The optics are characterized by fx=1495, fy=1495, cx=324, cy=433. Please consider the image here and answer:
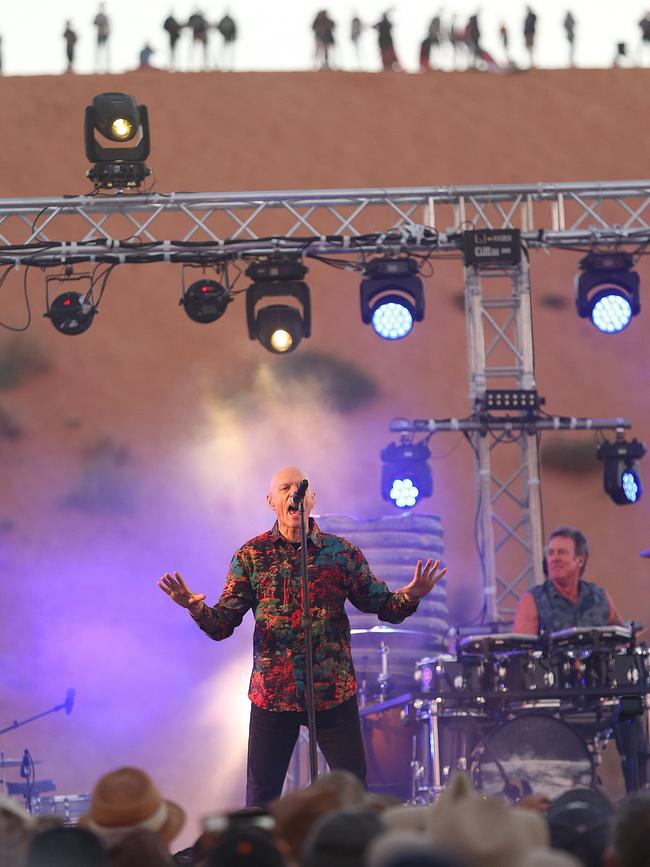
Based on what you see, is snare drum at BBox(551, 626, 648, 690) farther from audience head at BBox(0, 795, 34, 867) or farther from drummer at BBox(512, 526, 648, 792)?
audience head at BBox(0, 795, 34, 867)

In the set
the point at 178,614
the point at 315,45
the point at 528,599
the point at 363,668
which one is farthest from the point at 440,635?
the point at 315,45

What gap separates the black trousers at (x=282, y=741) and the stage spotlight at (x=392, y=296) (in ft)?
15.6

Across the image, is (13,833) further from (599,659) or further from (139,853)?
(599,659)

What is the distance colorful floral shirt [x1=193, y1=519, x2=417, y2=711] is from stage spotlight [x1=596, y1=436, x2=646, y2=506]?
5273 mm

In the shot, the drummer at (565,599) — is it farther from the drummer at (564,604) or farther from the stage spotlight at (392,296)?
the stage spotlight at (392,296)

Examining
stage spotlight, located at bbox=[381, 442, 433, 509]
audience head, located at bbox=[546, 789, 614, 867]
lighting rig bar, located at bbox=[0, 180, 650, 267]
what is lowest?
audience head, located at bbox=[546, 789, 614, 867]

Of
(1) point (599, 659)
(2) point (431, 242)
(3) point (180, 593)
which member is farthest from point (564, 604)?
(3) point (180, 593)

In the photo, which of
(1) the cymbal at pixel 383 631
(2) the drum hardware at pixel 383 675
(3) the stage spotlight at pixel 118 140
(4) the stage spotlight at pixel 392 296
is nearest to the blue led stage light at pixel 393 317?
(4) the stage spotlight at pixel 392 296

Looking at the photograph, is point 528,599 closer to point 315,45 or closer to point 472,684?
point 472,684

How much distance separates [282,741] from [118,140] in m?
5.22

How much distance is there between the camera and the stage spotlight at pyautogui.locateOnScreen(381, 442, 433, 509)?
9.78 meters

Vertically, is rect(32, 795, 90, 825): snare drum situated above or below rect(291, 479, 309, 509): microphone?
below

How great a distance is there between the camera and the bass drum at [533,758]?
705 cm

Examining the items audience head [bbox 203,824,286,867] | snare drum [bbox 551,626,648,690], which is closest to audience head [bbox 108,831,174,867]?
audience head [bbox 203,824,286,867]
